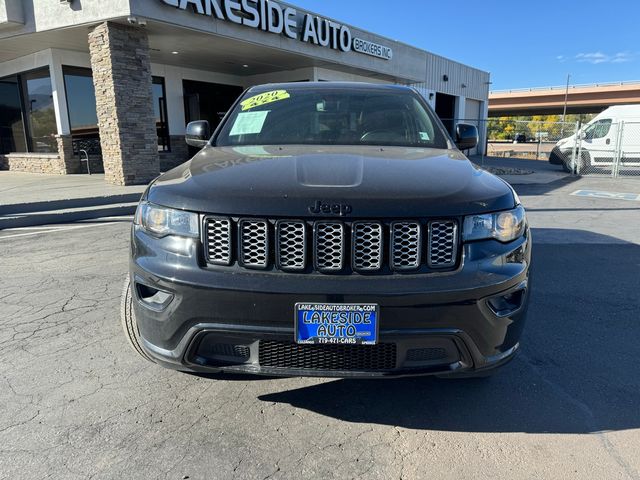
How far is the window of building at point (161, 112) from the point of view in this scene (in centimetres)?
1638

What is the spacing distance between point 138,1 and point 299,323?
34.1 ft

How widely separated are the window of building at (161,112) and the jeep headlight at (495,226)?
16.4 m

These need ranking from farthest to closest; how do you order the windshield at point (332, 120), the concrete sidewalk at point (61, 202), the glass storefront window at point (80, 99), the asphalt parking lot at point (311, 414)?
the glass storefront window at point (80, 99)
the concrete sidewalk at point (61, 202)
the windshield at point (332, 120)
the asphalt parking lot at point (311, 414)

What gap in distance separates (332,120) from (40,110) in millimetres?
15638

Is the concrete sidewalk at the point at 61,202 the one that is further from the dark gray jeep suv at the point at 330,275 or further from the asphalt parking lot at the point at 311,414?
the dark gray jeep suv at the point at 330,275

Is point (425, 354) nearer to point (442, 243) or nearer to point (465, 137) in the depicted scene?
point (442, 243)

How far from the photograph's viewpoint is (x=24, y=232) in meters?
7.16

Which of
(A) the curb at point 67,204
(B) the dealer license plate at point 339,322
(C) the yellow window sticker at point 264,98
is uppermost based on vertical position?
(C) the yellow window sticker at point 264,98

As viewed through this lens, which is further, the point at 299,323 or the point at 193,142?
the point at 193,142

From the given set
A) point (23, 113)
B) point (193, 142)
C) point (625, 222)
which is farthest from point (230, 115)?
point (23, 113)

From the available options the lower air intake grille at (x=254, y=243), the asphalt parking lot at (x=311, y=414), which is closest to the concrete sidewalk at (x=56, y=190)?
the asphalt parking lot at (x=311, y=414)

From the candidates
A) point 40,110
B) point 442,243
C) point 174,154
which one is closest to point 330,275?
point 442,243

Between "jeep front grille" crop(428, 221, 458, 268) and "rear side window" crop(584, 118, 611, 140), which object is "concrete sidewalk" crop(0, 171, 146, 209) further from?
"rear side window" crop(584, 118, 611, 140)

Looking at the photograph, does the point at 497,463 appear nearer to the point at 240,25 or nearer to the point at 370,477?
the point at 370,477
